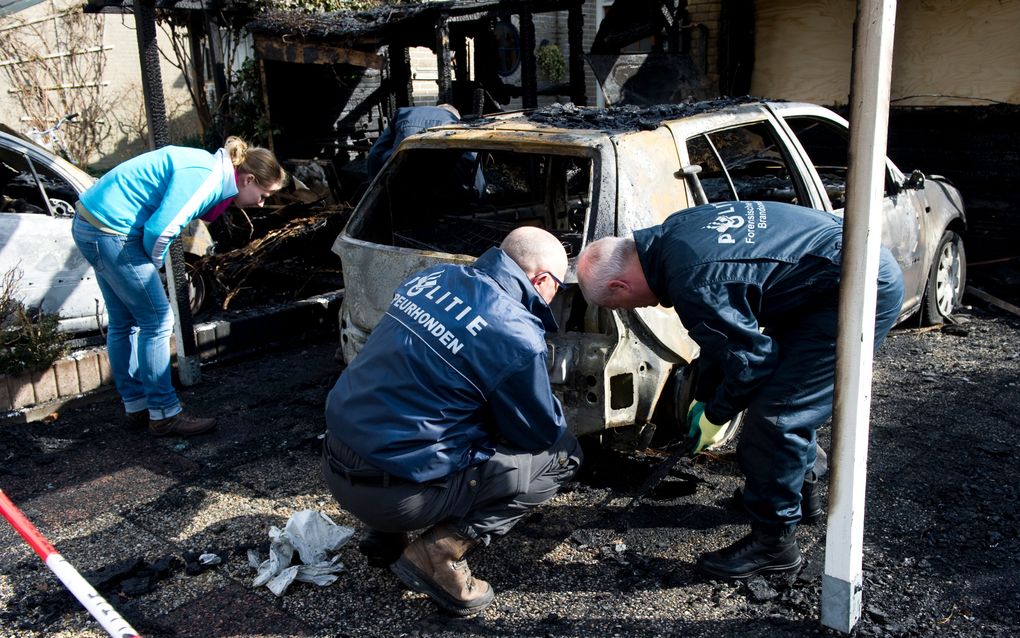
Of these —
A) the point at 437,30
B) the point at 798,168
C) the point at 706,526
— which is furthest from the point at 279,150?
the point at 706,526

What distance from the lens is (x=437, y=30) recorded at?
25.9ft

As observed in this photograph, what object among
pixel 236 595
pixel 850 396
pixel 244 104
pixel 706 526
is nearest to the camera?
pixel 850 396

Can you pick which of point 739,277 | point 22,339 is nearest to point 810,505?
point 739,277

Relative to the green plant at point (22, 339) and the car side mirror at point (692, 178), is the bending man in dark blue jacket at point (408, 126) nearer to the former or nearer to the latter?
the car side mirror at point (692, 178)

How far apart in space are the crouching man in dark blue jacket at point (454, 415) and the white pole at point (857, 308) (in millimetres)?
933

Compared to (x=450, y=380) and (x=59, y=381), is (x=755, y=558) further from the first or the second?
(x=59, y=381)

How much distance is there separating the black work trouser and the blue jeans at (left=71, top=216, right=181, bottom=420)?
2.04m

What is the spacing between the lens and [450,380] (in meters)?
2.67

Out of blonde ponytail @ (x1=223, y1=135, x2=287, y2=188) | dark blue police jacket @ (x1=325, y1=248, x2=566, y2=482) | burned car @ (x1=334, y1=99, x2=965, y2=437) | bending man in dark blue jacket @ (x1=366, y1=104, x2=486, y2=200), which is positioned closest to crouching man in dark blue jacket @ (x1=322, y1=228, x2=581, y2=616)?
dark blue police jacket @ (x1=325, y1=248, x2=566, y2=482)

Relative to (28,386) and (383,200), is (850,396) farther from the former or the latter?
(28,386)

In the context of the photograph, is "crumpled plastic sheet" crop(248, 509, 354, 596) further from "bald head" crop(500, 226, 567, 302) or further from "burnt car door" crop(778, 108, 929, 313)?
"burnt car door" crop(778, 108, 929, 313)

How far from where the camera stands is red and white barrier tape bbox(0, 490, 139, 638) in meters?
2.32

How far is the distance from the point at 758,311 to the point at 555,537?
127cm

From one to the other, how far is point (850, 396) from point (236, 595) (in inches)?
90.7
